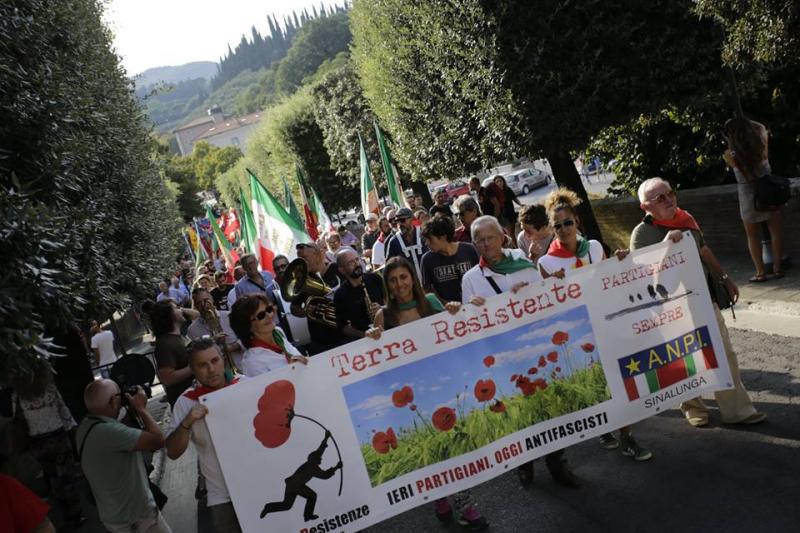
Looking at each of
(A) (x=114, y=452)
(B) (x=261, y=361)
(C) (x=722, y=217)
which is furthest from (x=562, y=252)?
(C) (x=722, y=217)

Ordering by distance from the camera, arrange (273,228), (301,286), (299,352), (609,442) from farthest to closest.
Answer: (273,228) < (301,286) < (299,352) < (609,442)

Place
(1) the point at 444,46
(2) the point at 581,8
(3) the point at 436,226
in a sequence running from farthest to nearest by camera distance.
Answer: (1) the point at 444,46 → (2) the point at 581,8 → (3) the point at 436,226

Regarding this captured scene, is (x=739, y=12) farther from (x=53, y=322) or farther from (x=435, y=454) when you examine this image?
(x=53, y=322)

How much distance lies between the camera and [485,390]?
538cm

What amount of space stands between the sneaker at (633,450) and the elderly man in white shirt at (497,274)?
465 millimetres

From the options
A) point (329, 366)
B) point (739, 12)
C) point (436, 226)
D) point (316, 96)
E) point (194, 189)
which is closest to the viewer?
point (329, 366)

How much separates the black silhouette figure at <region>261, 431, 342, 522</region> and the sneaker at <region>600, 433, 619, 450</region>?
7.06 ft

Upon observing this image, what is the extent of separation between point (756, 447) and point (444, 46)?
9548 mm

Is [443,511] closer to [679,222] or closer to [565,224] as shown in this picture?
[565,224]

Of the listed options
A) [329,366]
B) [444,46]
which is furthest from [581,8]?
[329,366]

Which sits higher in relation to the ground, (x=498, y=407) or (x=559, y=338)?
(x=559, y=338)

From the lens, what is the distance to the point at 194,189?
108 metres

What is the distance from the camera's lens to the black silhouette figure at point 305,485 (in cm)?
500

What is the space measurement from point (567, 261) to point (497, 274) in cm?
54
